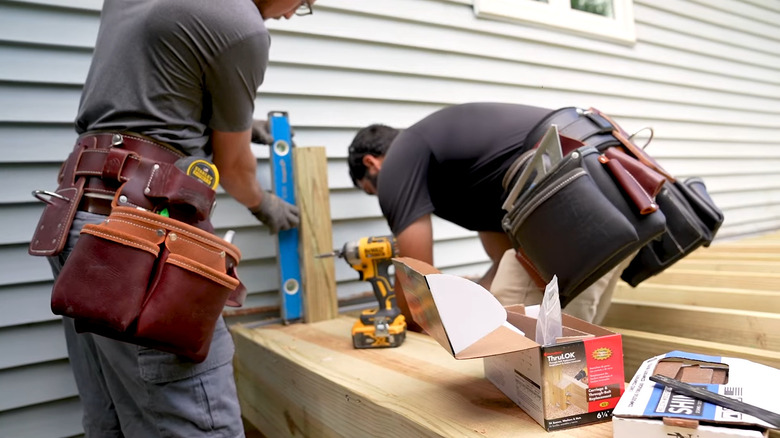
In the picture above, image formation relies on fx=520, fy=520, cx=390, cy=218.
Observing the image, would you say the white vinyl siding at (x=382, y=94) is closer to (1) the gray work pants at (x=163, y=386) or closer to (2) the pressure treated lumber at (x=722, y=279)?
(1) the gray work pants at (x=163, y=386)

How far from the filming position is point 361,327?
72.1 inches

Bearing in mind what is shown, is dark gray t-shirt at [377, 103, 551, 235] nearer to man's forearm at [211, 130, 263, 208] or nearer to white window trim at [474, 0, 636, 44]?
man's forearm at [211, 130, 263, 208]

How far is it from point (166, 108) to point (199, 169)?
0.18m

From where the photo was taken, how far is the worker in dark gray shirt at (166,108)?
3.98 feet

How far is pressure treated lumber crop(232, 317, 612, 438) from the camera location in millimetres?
1039

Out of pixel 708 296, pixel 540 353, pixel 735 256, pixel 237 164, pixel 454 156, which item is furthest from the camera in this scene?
pixel 735 256

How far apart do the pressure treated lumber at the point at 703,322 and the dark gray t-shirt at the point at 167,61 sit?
163cm

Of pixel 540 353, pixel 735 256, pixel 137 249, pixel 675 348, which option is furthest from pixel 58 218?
pixel 735 256

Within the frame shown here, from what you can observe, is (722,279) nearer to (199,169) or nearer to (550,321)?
(550,321)

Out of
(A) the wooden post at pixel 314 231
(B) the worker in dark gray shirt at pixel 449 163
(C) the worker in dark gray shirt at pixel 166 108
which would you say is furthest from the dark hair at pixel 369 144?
(C) the worker in dark gray shirt at pixel 166 108

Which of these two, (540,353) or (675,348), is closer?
A: (540,353)

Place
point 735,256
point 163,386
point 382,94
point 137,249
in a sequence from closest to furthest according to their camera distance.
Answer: point 137,249, point 163,386, point 382,94, point 735,256

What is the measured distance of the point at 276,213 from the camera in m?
2.14

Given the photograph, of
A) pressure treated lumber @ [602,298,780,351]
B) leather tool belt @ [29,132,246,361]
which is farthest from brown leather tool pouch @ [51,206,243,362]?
pressure treated lumber @ [602,298,780,351]
